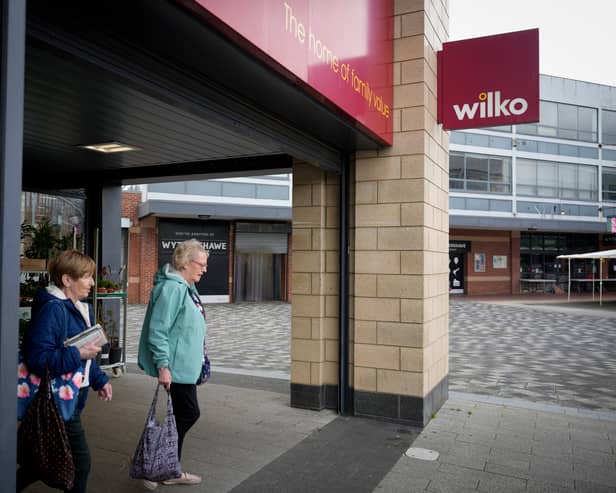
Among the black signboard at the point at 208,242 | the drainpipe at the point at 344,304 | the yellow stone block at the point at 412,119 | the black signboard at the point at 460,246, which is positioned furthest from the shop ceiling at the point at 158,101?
the black signboard at the point at 460,246

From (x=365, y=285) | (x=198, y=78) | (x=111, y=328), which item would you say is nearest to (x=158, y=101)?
(x=198, y=78)

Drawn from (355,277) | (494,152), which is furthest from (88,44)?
(494,152)

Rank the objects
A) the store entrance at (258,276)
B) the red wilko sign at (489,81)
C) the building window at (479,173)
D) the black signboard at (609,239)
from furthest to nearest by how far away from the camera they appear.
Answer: the black signboard at (609,239) → the building window at (479,173) → the store entrance at (258,276) → the red wilko sign at (489,81)

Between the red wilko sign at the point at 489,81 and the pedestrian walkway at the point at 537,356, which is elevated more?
the red wilko sign at the point at 489,81

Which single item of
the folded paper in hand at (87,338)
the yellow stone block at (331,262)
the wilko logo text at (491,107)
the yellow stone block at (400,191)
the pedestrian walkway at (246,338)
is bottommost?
the pedestrian walkway at (246,338)

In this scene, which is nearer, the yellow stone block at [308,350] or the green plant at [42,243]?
the yellow stone block at [308,350]

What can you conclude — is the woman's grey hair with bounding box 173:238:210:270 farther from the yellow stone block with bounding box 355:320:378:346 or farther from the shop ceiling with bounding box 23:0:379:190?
the yellow stone block with bounding box 355:320:378:346

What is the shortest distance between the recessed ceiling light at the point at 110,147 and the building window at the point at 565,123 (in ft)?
87.4

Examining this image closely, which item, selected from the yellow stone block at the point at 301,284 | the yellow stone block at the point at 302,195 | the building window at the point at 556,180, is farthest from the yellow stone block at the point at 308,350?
the building window at the point at 556,180

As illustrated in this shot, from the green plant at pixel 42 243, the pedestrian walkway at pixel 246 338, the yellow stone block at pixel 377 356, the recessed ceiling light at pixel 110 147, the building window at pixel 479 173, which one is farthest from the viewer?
the building window at pixel 479 173

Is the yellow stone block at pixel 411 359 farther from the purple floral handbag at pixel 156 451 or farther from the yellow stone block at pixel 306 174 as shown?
the purple floral handbag at pixel 156 451

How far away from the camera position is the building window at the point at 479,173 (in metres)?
27.4

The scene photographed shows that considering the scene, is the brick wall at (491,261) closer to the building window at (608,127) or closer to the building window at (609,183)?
the building window at (609,183)

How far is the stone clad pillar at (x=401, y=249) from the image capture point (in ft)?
18.2
